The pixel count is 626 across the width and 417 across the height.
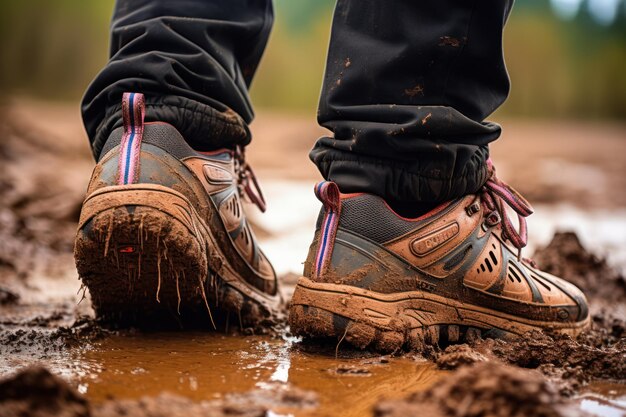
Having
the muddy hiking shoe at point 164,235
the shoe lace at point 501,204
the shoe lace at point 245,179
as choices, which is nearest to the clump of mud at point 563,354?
the shoe lace at point 501,204

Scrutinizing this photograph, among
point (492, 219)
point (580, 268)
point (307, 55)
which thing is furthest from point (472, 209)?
point (307, 55)

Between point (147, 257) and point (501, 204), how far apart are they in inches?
30.9

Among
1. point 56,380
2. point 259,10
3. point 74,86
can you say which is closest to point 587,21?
point 74,86

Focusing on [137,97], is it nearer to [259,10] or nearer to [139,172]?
[139,172]

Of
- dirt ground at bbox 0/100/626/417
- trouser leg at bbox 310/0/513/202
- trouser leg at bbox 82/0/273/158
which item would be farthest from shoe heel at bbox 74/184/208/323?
trouser leg at bbox 310/0/513/202

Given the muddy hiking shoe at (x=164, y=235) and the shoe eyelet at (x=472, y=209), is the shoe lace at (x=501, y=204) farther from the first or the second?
the muddy hiking shoe at (x=164, y=235)

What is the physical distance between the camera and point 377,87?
4.33 feet

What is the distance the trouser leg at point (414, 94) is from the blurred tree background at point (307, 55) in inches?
487

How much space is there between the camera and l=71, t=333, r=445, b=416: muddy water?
980 mm

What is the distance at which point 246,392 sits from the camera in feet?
3.24

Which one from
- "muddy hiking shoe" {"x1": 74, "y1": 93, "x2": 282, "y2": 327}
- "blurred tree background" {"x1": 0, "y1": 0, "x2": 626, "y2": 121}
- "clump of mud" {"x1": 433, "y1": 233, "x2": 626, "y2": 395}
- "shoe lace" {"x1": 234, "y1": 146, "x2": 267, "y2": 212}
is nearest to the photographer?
"clump of mud" {"x1": 433, "y1": 233, "x2": 626, "y2": 395}

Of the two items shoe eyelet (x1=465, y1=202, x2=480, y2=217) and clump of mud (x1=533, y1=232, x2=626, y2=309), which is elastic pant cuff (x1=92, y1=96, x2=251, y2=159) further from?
clump of mud (x1=533, y1=232, x2=626, y2=309)

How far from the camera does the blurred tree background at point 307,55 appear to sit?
41.7 feet

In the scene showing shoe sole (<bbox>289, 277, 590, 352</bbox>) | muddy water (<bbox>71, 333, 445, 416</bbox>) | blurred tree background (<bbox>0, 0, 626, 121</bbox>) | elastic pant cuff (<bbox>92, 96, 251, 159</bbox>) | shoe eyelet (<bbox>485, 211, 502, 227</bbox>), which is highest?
blurred tree background (<bbox>0, 0, 626, 121</bbox>)
